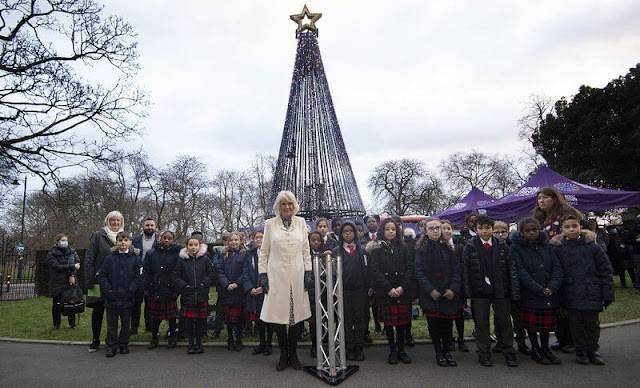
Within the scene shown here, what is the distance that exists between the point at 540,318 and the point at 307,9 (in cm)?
1082

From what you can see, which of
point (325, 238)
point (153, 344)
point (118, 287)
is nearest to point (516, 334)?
point (325, 238)

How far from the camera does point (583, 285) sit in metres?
4.92

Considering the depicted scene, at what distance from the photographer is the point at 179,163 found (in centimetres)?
4062

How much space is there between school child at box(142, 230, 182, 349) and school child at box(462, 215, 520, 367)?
4130 millimetres

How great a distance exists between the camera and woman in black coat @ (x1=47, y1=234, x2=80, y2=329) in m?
7.77

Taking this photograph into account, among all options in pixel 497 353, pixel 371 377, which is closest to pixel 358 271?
pixel 371 377

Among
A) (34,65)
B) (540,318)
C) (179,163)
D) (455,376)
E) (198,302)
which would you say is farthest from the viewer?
(179,163)

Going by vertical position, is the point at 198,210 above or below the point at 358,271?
above

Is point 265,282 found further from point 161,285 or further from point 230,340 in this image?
point 161,285

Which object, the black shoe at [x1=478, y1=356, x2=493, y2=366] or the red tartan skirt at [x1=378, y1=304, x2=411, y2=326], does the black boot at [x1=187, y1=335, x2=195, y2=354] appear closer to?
the red tartan skirt at [x1=378, y1=304, x2=411, y2=326]

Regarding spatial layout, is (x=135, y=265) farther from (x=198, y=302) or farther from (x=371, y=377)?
(x=371, y=377)

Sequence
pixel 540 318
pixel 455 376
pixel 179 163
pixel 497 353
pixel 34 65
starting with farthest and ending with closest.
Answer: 1. pixel 179 163
2. pixel 34 65
3. pixel 497 353
4. pixel 540 318
5. pixel 455 376

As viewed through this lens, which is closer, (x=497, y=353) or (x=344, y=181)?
(x=497, y=353)

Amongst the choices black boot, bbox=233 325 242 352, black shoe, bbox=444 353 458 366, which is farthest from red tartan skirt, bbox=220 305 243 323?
black shoe, bbox=444 353 458 366
